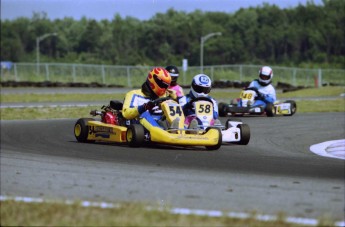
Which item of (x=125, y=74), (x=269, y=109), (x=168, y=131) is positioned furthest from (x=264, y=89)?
(x=125, y=74)

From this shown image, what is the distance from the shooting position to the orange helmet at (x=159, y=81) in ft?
38.2

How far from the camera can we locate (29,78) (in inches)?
2041

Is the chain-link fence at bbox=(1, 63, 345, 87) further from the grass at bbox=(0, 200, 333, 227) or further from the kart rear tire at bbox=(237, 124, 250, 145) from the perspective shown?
the grass at bbox=(0, 200, 333, 227)

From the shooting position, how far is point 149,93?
11820 millimetres

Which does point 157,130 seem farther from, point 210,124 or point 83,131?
point 83,131

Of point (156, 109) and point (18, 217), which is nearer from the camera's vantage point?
point (18, 217)

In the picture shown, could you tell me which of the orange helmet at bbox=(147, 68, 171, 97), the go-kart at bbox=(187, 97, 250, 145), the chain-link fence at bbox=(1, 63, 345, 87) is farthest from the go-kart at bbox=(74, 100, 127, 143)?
the chain-link fence at bbox=(1, 63, 345, 87)

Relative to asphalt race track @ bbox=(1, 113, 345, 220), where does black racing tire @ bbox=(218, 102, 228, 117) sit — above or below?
below

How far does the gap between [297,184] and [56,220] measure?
253 centimetres

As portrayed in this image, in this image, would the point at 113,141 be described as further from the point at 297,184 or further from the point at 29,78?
the point at 29,78

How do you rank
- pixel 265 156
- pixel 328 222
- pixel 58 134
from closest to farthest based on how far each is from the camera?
pixel 328 222 < pixel 265 156 < pixel 58 134

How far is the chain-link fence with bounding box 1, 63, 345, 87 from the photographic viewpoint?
165 feet

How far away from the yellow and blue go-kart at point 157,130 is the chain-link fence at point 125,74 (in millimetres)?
38020

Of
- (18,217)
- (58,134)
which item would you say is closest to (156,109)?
(58,134)
